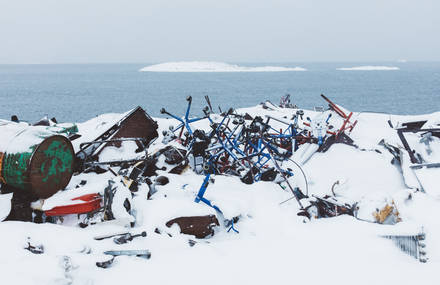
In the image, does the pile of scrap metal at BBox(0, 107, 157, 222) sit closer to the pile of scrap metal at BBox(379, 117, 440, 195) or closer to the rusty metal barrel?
the rusty metal barrel

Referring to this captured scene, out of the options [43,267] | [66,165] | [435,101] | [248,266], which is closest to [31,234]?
[43,267]

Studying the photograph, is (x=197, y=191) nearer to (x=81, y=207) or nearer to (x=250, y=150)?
(x=81, y=207)

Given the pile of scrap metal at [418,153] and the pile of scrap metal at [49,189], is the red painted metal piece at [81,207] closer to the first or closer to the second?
the pile of scrap metal at [49,189]

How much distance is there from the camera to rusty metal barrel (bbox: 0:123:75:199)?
198 inches

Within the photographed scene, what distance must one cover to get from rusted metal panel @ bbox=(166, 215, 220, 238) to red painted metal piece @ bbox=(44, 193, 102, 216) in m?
1.09

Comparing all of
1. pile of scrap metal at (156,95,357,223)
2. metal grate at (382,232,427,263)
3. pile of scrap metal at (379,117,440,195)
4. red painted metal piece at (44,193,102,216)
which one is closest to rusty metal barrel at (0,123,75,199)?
red painted metal piece at (44,193,102,216)

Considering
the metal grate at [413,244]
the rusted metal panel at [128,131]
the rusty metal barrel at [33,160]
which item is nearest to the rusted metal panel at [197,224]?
the rusty metal barrel at [33,160]

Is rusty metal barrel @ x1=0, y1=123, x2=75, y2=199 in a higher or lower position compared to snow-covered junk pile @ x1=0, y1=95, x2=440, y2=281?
higher

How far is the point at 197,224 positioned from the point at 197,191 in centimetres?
103

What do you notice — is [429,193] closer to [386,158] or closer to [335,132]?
[386,158]

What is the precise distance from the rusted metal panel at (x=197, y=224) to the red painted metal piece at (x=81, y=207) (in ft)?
3.57

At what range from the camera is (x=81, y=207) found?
201 inches

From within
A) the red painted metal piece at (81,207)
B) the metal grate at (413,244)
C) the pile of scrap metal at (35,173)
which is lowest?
the metal grate at (413,244)

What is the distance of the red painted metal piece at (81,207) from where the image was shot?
5055 mm
